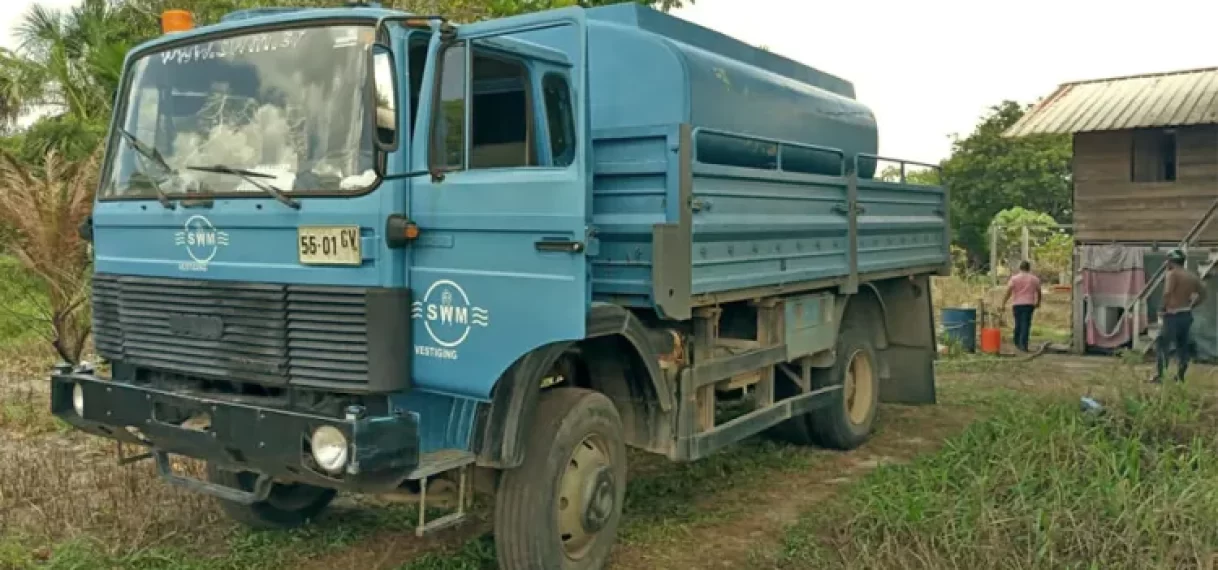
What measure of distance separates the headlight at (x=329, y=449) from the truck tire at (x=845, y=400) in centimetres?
383

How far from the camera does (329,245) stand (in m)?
3.92

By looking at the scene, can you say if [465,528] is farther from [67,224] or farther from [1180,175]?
[1180,175]

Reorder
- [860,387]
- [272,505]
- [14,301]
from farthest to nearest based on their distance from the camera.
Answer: [14,301] < [860,387] < [272,505]

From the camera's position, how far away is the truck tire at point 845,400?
23.6 ft

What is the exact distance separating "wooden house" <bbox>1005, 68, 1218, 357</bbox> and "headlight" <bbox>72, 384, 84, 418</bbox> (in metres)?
13.0

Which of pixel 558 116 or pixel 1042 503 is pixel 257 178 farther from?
pixel 1042 503

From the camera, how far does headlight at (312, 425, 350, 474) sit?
3.72 metres

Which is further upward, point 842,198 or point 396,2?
point 396,2

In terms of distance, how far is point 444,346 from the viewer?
4.00 meters

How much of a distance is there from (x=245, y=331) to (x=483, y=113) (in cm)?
136

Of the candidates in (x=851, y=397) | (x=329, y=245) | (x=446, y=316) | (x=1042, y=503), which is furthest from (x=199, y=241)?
(x=851, y=397)

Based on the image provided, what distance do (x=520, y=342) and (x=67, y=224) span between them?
250 inches

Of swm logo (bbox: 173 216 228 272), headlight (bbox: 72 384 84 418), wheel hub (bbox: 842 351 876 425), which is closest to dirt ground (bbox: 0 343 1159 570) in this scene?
wheel hub (bbox: 842 351 876 425)

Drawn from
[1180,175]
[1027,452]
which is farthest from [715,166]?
[1180,175]
